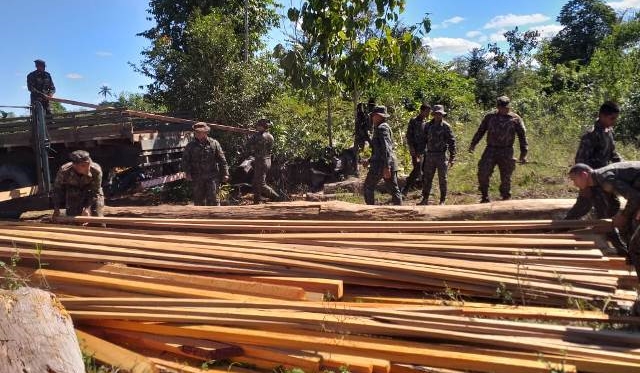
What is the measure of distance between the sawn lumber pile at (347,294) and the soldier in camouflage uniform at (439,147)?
3.78m

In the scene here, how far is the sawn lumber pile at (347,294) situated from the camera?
3.07 meters

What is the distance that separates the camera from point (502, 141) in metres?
7.87

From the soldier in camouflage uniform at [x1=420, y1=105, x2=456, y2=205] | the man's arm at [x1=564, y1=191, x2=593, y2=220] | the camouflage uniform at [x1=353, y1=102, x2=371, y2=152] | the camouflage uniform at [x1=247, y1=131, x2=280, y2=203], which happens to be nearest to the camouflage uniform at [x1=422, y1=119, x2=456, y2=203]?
the soldier in camouflage uniform at [x1=420, y1=105, x2=456, y2=205]

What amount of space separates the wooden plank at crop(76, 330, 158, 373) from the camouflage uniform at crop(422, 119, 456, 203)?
20.0 feet

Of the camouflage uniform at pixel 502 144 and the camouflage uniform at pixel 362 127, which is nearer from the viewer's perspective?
the camouflage uniform at pixel 502 144

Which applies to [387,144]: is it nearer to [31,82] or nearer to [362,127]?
[362,127]

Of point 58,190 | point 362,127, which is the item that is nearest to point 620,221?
point 58,190

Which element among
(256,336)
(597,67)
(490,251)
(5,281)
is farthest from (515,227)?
(597,67)

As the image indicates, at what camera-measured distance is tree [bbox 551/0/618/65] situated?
2939cm

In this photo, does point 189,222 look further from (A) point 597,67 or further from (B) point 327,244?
(A) point 597,67

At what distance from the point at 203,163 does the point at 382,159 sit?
265 cm

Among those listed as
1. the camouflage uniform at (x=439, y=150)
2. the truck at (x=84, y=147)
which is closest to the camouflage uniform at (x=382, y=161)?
the camouflage uniform at (x=439, y=150)

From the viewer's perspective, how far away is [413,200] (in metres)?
9.67

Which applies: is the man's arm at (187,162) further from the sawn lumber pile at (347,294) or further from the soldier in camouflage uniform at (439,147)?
the soldier in camouflage uniform at (439,147)
